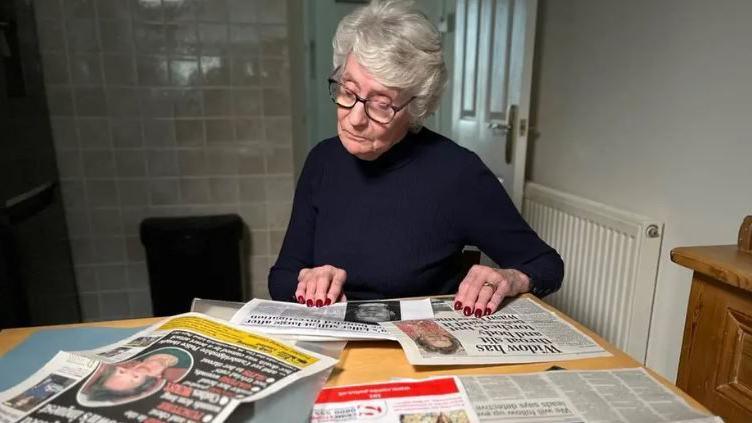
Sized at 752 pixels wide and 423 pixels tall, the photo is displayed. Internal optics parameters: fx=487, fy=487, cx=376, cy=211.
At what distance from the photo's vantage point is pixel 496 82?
2.23 meters

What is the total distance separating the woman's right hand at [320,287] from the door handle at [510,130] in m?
1.36

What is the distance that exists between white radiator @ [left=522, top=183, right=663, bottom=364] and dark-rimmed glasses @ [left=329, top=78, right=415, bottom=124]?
105 centimetres

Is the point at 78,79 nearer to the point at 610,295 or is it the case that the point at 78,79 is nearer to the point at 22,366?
the point at 22,366

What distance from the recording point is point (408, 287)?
3.60 feet

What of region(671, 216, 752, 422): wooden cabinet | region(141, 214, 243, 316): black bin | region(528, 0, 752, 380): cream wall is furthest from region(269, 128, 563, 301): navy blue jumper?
region(141, 214, 243, 316): black bin

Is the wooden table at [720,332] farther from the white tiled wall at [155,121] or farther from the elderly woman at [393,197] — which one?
the white tiled wall at [155,121]

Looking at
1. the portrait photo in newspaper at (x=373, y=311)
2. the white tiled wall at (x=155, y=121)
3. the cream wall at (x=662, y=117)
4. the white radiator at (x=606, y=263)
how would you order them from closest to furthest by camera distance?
the portrait photo in newspaper at (x=373, y=311)
the cream wall at (x=662, y=117)
the white radiator at (x=606, y=263)
the white tiled wall at (x=155, y=121)

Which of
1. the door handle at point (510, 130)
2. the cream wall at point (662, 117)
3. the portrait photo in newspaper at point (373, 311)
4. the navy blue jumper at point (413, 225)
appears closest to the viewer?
the portrait photo in newspaper at point (373, 311)

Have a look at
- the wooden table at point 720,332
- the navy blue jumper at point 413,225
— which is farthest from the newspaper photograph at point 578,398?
the wooden table at point 720,332

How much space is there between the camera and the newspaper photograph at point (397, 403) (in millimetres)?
551

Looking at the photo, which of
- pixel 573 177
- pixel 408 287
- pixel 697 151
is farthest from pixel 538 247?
pixel 573 177

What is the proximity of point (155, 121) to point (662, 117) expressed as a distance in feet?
6.27

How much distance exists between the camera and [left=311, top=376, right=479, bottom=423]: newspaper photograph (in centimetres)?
55

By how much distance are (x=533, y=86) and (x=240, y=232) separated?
→ 1.49m
